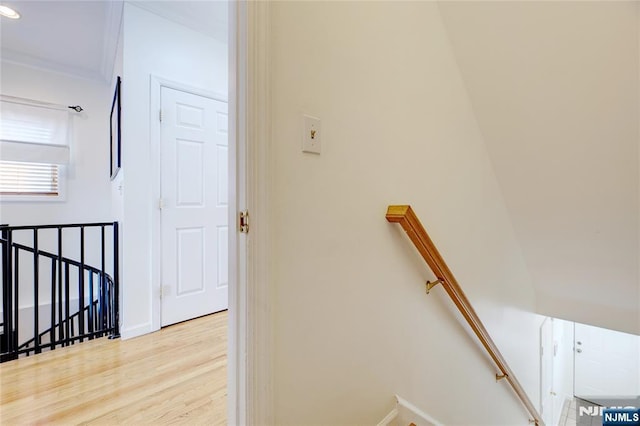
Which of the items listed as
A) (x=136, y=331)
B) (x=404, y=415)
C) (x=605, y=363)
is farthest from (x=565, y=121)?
(x=605, y=363)

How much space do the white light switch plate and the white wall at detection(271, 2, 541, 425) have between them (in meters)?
0.03

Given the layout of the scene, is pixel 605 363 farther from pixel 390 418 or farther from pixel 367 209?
pixel 367 209

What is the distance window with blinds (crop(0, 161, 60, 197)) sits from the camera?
3.55 m

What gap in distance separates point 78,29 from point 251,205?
137 inches

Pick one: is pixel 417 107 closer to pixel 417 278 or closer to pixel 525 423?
pixel 417 278

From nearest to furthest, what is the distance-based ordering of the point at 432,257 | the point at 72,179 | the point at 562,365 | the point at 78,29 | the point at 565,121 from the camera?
1. the point at 432,257
2. the point at 565,121
3. the point at 78,29
4. the point at 72,179
5. the point at 562,365

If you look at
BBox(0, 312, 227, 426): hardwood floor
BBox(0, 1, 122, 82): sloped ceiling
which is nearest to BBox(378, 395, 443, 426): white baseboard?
BBox(0, 312, 227, 426): hardwood floor

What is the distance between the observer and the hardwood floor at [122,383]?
1.55 meters

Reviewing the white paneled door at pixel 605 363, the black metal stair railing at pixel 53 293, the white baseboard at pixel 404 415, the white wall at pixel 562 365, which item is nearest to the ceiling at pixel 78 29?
the black metal stair railing at pixel 53 293

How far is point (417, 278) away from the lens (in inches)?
56.9

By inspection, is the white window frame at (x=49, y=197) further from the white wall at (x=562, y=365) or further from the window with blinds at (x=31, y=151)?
the white wall at (x=562, y=365)

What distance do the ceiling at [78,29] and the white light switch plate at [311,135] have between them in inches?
83.1

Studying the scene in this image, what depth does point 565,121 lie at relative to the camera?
5.62 ft

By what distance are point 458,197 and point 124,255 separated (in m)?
2.44
